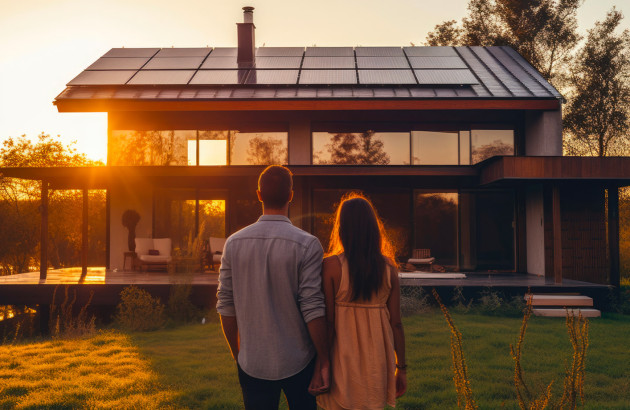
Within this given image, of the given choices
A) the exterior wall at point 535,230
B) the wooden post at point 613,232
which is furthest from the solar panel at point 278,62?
the wooden post at point 613,232

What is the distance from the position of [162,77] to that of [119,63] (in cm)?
209

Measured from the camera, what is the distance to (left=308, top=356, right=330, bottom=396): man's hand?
→ 2.38 m

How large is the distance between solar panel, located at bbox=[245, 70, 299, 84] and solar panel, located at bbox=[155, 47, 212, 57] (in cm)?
257

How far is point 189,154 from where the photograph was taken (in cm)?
1316

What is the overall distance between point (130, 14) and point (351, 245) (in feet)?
43.8

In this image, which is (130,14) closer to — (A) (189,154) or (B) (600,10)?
(A) (189,154)

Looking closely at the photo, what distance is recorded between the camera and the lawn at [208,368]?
15.2ft

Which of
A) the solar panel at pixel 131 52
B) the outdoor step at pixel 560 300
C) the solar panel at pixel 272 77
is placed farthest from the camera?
the solar panel at pixel 131 52

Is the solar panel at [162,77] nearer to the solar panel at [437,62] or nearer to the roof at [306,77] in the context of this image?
the roof at [306,77]

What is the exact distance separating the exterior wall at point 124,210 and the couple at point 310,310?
1136cm

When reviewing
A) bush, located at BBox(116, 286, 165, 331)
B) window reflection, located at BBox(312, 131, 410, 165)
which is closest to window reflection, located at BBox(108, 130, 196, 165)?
window reflection, located at BBox(312, 131, 410, 165)

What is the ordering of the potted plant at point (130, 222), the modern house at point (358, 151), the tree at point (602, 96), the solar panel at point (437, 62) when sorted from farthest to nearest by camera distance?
the tree at point (602, 96) < the solar panel at point (437, 62) < the potted plant at point (130, 222) < the modern house at point (358, 151)

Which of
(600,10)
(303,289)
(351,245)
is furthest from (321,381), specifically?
(600,10)

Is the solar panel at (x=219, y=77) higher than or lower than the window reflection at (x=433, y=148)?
higher
